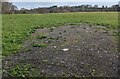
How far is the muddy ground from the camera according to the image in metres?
8.05

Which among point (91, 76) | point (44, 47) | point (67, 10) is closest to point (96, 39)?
point (44, 47)

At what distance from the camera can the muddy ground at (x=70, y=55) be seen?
8.05 m

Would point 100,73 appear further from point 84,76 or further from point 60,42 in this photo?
point 60,42

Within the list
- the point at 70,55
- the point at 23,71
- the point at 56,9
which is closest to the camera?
the point at 23,71

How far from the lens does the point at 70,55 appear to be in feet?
30.3

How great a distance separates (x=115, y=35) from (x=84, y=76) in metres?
4.70

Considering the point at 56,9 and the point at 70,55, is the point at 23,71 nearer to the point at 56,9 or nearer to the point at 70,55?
the point at 70,55

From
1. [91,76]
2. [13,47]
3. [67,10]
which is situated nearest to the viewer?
[91,76]

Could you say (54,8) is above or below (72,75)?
above

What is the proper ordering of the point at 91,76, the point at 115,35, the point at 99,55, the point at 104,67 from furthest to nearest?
the point at 115,35 < the point at 99,55 < the point at 104,67 < the point at 91,76

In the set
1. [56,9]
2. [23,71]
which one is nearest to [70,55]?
[23,71]

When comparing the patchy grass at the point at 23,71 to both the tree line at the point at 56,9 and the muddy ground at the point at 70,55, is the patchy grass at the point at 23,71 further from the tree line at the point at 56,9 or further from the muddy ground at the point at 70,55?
the tree line at the point at 56,9

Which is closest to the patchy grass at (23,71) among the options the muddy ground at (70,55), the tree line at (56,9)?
the muddy ground at (70,55)

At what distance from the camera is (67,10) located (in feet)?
97.4
